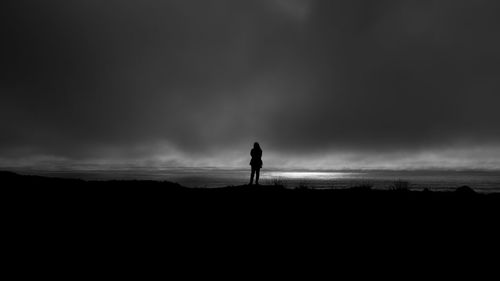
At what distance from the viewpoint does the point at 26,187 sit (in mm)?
12547

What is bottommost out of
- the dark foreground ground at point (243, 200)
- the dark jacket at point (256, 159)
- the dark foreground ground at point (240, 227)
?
the dark foreground ground at point (240, 227)

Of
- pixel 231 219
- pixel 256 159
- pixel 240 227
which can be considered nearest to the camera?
pixel 240 227

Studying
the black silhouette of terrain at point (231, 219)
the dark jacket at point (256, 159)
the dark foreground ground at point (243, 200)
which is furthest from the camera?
the dark jacket at point (256, 159)

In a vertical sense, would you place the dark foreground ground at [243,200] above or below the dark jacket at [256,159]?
below

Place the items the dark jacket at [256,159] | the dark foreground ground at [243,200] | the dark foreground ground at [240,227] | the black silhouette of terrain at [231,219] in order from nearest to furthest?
the dark foreground ground at [240,227], the black silhouette of terrain at [231,219], the dark foreground ground at [243,200], the dark jacket at [256,159]

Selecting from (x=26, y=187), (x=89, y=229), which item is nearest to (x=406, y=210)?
(x=89, y=229)

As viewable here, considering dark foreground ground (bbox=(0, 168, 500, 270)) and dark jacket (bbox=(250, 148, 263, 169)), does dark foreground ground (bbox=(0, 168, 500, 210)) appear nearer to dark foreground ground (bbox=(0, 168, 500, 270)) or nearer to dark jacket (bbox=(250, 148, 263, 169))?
dark foreground ground (bbox=(0, 168, 500, 270))

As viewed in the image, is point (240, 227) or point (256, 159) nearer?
point (240, 227)

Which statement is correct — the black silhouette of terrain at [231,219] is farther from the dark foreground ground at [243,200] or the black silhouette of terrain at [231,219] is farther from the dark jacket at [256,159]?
the dark jacket at [256,159]

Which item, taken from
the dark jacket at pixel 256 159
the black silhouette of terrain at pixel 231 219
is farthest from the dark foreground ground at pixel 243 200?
the dark jacket at pixel 256 159

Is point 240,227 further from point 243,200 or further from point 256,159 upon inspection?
point 256,159

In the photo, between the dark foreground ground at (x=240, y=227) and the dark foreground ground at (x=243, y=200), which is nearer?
the dark foreground ground at (x=240, y=227)

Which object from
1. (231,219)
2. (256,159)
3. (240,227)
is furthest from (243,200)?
(256,159)

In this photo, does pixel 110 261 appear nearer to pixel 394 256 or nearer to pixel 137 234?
pixel 137 234
